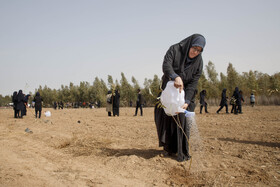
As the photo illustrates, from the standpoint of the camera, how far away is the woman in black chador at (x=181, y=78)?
11.9 ft

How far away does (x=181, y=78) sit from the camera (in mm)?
3756

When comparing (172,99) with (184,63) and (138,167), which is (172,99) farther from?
(138,167)

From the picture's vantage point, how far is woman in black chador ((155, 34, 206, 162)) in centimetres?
363

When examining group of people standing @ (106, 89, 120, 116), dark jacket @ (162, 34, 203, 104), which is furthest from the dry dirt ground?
group of people standing @ (106, 89, 120, 116)

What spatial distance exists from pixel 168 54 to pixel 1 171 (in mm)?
2953

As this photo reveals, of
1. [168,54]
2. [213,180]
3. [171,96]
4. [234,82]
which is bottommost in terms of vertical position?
[213,180]

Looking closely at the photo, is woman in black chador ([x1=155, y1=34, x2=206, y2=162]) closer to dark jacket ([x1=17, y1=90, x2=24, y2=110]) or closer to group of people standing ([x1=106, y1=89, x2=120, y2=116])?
group of people standing ([x1=106, y1=89, x2=120, y2=116])

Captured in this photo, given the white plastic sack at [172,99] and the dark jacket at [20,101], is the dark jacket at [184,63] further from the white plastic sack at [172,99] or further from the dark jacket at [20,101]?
the dark jacket at [20,101]

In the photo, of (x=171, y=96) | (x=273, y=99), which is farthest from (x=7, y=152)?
(x=273, y=99)

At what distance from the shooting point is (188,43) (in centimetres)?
365

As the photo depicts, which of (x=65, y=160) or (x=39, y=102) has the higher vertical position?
(x=39, y=102)

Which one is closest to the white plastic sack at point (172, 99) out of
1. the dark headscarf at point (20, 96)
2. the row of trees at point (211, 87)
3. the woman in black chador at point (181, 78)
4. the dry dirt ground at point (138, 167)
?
the woman in black chador at point (181, 78)

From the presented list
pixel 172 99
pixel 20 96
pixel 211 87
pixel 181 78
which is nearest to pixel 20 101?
pixel 20 96

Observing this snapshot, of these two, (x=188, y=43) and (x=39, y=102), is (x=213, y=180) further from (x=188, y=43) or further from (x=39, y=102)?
(x=39, y=102)
